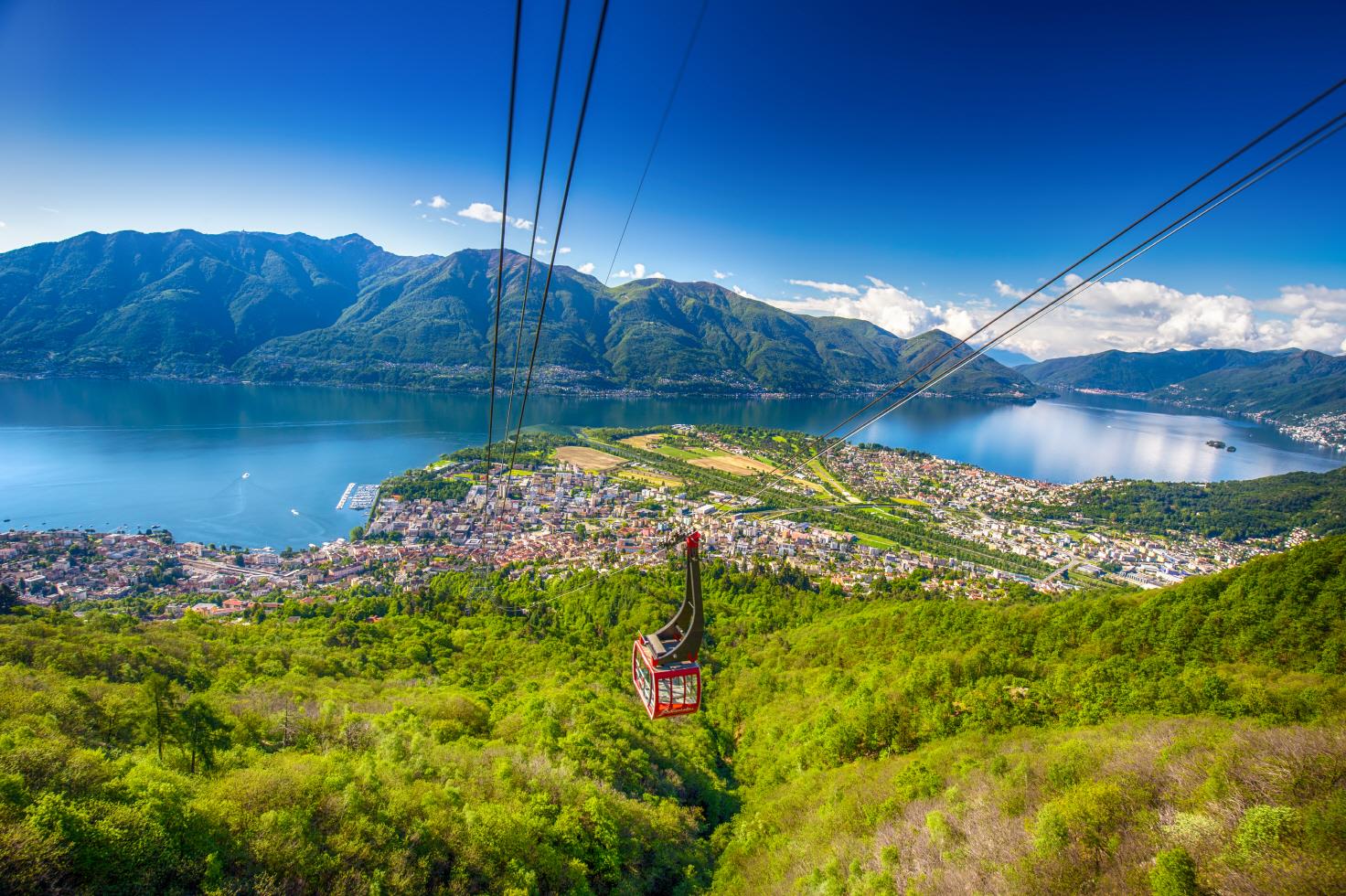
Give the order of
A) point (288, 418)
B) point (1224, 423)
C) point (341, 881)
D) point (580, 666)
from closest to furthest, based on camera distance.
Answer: point (341, 881), point (580, 666), point (288, 418), point (1224, 423)

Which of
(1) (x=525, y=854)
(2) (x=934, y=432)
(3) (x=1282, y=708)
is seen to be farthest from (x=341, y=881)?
(2) (x=934, y=432)

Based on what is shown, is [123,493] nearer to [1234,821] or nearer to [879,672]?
[879,672]

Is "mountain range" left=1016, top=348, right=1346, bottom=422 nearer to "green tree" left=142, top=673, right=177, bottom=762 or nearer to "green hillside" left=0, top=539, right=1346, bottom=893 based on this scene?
"green hillside" left=0, top=539, right=1346, bottom=893

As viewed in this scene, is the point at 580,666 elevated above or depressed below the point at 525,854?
below

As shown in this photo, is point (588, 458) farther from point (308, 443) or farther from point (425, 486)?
point (308, 443)

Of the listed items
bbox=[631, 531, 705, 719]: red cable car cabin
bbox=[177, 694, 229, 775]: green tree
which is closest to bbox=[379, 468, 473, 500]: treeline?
bbox=[177, 694, 229, 775]: green tree

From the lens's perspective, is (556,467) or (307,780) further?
(556,467)
